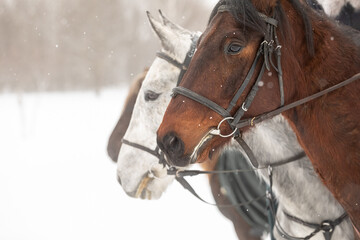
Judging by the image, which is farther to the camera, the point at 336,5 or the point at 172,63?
the point at 172,63

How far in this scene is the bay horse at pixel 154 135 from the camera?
3.16 metres

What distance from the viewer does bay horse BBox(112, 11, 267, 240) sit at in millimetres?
3158

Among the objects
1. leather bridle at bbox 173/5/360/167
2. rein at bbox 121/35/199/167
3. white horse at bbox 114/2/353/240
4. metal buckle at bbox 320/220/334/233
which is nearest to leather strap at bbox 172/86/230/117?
leather bridle at bbox 173/5/360/167

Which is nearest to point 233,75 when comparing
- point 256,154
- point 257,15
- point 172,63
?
point 257,15

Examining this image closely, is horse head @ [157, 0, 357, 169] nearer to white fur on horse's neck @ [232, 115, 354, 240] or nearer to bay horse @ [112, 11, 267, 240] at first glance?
white fur on horse's neck @ [232, 115, 354, 240]

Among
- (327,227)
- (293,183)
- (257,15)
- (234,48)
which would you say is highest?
(257,15)

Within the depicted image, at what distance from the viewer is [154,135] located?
3.29 meters

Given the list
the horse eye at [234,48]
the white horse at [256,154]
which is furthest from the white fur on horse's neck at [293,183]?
the horse eye at [234,48]

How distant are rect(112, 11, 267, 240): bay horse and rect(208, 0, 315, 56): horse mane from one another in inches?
53.5

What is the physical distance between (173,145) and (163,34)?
1687mm

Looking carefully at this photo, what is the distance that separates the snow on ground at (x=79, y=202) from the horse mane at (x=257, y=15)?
157 inches

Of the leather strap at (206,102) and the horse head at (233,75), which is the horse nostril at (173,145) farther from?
the leather strap at (206,102)

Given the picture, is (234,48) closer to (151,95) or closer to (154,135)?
(151,95)

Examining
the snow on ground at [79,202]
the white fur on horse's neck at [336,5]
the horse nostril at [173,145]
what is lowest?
the snow on ground at [79,202]
